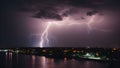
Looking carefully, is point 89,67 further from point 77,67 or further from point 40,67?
point 40,67

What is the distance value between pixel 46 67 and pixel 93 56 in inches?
1728

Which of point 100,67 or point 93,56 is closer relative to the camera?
point 100,67

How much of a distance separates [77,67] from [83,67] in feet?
4.93

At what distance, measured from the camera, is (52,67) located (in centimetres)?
7712

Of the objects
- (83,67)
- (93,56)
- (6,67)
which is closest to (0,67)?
(6,67)

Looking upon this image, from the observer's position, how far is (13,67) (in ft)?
252

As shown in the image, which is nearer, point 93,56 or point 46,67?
point 46,67

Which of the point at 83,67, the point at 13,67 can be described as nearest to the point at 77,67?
the point at 83,67

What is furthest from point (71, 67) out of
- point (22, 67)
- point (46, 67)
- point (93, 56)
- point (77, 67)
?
point (93, 56)

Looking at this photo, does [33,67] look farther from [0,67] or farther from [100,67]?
[100,67]

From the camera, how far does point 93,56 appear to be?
118312 millimetres

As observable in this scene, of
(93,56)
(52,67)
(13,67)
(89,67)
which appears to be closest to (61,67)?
(52,67)

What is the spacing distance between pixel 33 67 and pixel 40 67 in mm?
1830

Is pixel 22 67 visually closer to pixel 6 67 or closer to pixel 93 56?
pixel 6 67
